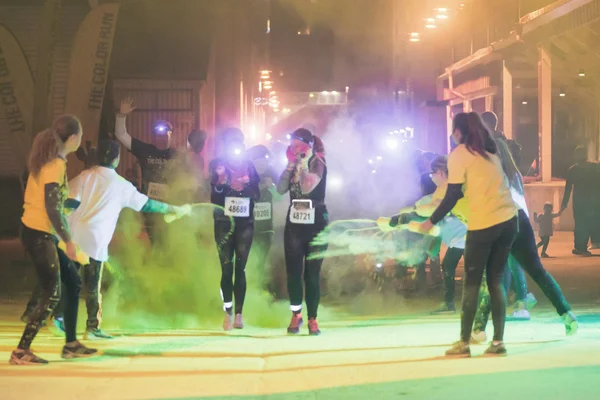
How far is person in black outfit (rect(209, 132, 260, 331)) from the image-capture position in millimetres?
8906

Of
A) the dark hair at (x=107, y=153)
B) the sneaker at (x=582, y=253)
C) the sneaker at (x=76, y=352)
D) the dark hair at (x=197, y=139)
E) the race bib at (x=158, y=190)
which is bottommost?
the sneaker at (x=582, y=253)

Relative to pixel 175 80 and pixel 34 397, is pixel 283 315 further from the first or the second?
pixel 175 80

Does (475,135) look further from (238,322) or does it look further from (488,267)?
(238,322)

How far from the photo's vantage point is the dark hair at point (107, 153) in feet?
26.1

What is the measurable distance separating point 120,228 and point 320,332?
450cm

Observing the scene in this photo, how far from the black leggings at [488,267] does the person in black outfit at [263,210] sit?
320 cm

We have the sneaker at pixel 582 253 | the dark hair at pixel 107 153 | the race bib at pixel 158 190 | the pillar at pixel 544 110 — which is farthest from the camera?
the pillar at pixel 544 110

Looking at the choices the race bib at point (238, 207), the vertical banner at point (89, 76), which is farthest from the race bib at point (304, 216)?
the vertical banner at point (89, 76)

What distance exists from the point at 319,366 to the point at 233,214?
2.62 metres

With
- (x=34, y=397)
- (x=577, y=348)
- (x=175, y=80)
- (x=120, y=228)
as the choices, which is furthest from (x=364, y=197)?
(x=34, y=397)

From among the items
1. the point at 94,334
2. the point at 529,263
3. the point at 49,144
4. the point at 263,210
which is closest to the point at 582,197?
A: the point at 263,210

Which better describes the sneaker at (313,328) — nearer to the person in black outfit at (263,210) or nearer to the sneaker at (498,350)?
the person in black outfit at (263,210)

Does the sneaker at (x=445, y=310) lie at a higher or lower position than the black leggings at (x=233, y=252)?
lower

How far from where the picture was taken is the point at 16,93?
55.2ft
